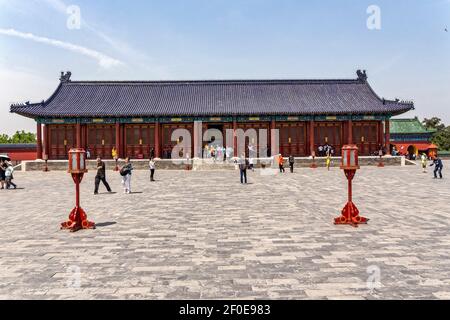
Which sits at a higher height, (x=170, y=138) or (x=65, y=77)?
(x=65, y=77)

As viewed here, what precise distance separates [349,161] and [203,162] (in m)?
21.4

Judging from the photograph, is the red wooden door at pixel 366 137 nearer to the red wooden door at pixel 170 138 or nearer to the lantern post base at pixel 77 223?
the red wooden door at pixel 170 138

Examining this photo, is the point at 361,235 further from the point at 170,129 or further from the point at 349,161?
the point at 170,129

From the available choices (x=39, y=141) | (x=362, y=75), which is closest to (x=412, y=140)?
(x=362, y=75)

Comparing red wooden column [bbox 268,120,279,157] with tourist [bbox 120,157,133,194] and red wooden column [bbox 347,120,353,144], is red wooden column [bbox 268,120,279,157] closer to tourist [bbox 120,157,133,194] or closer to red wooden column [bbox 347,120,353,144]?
red wooden column [bbox 347,120,353,144]

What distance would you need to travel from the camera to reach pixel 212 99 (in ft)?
116

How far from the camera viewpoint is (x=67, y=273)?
198 inches

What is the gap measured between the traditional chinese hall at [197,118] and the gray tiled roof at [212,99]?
9 cm

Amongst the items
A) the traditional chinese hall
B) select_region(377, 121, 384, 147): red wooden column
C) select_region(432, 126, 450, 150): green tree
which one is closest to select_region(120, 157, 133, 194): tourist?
the traditional chinese hall

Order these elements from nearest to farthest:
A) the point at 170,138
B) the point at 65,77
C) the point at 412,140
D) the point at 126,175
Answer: the point at 126,175 → the point at 170,138 → the point at 65,77 → the point at 412,140

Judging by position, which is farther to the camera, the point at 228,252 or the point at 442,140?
the point at 442,140

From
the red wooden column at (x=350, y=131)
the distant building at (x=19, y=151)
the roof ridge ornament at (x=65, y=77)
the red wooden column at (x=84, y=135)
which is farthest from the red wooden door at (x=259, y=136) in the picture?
the distant building at (x=19, y=151)

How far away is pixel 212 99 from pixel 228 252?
30395 mm

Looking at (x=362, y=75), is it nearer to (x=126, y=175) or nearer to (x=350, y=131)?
(x=350, y=131)
